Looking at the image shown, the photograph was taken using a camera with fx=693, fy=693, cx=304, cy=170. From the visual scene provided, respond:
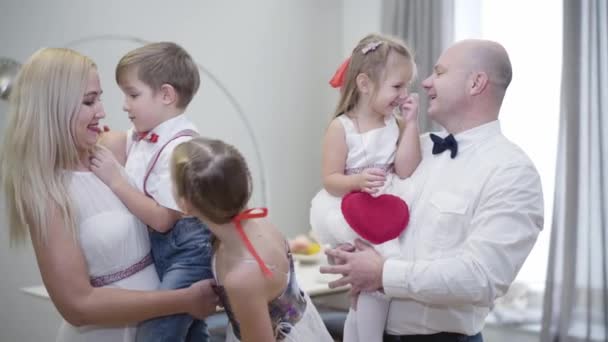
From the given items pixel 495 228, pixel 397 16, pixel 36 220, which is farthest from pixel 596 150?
pixel 36 220

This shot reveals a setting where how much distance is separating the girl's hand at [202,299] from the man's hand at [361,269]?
0.35 meters

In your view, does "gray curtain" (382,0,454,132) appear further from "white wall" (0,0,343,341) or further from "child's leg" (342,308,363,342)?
"child's leg" (342,308,363,342)

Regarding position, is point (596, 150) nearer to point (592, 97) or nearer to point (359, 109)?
point (592, 97)

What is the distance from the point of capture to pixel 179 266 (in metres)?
2.15

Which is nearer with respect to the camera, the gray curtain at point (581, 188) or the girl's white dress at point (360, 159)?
the girl's white dress at point (360, 159)

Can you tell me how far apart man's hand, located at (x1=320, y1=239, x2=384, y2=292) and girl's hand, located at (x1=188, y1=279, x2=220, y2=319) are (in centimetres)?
35

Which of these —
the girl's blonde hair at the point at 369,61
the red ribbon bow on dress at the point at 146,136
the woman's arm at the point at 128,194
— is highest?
the girl's blonde hair at the point at 369,61

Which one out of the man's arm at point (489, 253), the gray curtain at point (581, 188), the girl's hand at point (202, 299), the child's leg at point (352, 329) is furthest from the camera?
the gray curtain at point (581, 188)

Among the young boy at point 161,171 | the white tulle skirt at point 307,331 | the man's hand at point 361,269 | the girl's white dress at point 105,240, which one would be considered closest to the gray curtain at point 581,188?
the man's hand at point 361,269

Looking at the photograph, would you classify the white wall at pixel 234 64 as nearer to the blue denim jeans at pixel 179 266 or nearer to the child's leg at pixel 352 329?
the blue denim jeans at pixel 179 266

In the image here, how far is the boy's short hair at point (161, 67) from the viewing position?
89.7 inches

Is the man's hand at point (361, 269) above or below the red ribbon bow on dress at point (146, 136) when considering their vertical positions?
below

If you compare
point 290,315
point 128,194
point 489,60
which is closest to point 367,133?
point 489,60

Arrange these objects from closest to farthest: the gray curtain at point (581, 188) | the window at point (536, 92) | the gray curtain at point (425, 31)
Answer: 1. the gray curtain at point (581, 188)
2. the window at point (536, 92)
3. the gray curtain at point (425, 31)
